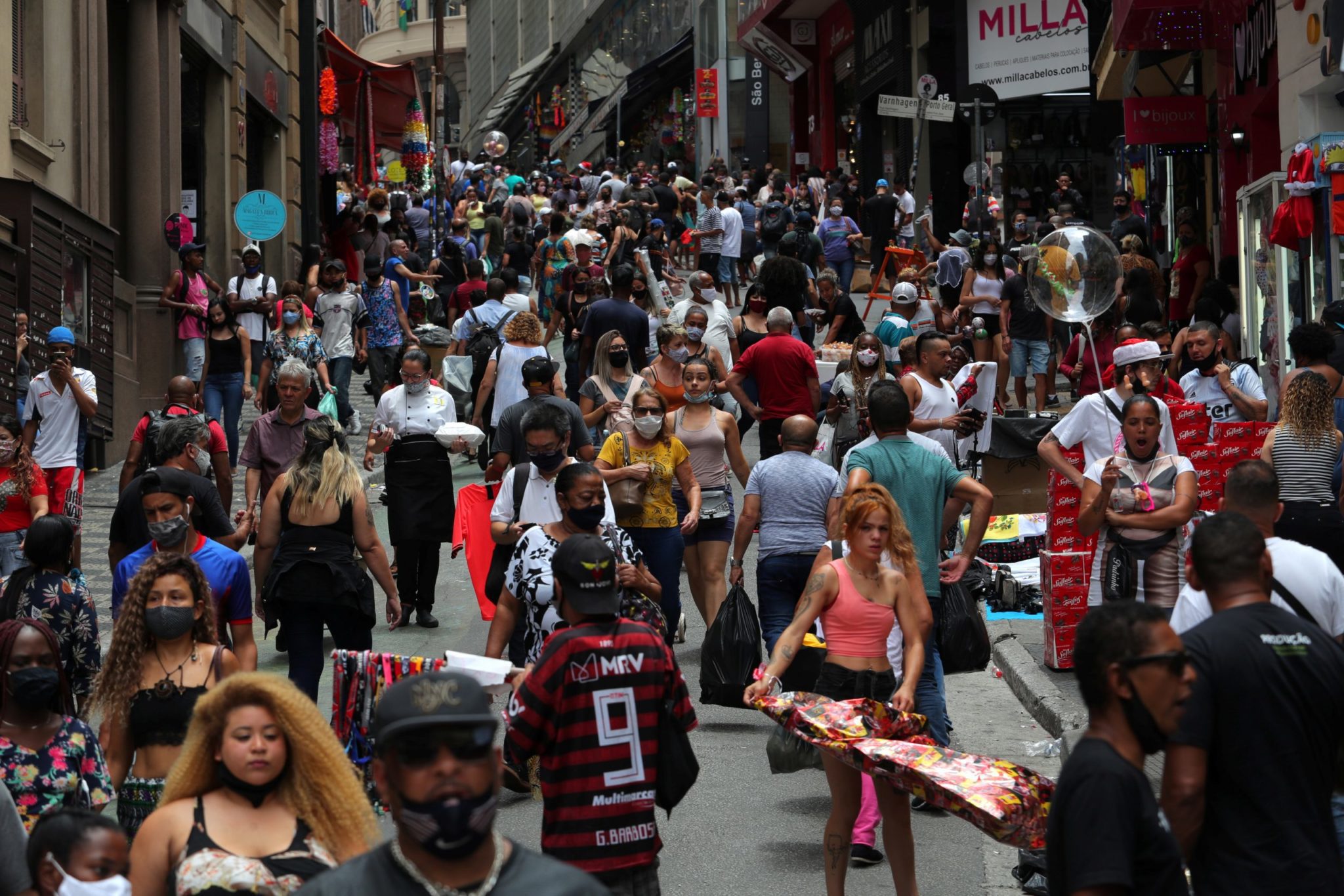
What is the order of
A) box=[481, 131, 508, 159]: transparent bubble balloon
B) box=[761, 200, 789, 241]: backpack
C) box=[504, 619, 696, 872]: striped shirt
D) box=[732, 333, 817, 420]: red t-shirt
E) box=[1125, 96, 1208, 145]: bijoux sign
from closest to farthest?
box=[504, 619, 696, 872]: striped shirt
box=[732, 333, 817, 420]: red t-shirt
box=[1125, 96, 1208, 145]: bijoux sign
box=[761, 200, 789, 241]: backpack
box=[481, 131, 508, 159]: transparent bubble balloon

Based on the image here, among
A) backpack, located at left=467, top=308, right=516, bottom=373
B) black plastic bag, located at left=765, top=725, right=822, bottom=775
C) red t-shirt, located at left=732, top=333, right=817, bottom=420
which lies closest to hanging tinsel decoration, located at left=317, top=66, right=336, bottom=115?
backpack, located at left=467, top=308, right=516, bottom=373

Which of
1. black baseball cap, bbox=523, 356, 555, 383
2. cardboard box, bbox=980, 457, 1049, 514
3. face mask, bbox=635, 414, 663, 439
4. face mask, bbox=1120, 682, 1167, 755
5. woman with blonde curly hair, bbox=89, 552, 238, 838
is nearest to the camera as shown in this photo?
face mask, bbox=1120, 682, 1167, 755

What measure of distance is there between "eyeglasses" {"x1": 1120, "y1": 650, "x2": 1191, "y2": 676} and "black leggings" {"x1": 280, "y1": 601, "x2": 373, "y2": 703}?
4981 mm

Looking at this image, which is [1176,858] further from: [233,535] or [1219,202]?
[1219,202]

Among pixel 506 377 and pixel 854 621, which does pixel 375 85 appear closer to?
pixel 506 377

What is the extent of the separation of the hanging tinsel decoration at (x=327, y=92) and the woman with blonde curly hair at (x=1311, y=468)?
90.1 ft

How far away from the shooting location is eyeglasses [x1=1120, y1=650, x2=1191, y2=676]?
161 inches

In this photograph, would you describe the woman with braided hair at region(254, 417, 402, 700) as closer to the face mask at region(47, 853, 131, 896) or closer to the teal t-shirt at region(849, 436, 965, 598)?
the teal t-shirt at region(849, 436, 965, 598)

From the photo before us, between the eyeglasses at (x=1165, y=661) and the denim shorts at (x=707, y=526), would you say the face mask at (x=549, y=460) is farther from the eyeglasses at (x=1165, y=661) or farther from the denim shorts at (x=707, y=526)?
the eyeglasses at (x=1165, y=661)

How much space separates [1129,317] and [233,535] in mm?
11222

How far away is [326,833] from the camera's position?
434cm

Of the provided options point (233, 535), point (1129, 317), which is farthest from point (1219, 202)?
point (233, 535)

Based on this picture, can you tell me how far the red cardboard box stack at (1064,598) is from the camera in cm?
1012

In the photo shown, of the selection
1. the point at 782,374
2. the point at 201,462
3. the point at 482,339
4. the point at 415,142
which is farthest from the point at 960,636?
the point at 415,142
